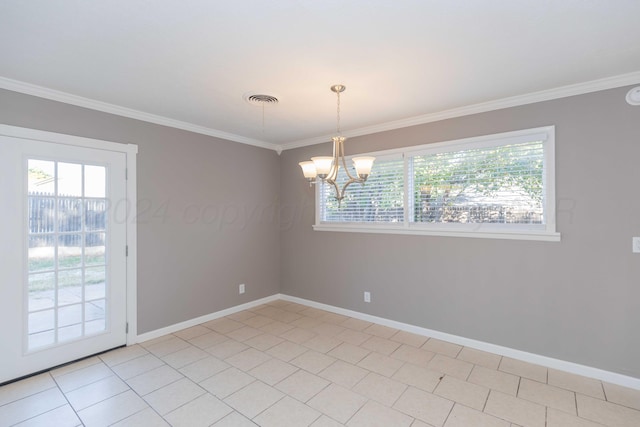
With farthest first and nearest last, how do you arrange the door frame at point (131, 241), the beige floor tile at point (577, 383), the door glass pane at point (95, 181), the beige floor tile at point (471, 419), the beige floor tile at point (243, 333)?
1. the beige floor tile at point (243, 333)
2. the door frame at point (131, 241)
3. the door glass pane at point (95, 181)
4. the beige floor tile at point (577, 383)
5. the beige floor tile at point (471, 419)

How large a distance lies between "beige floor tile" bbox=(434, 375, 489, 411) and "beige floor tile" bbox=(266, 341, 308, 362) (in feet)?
4.34

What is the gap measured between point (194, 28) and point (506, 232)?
3062 millimetres

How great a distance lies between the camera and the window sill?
9.14 ft

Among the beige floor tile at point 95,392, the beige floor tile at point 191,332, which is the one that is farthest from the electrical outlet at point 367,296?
the beige floor tile at point 95,392

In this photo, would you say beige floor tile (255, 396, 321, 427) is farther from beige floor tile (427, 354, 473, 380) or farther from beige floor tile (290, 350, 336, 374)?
beige floor tile (427, 354, 473, 380)

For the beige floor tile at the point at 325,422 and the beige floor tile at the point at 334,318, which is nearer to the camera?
the beige floor tile at the point at 325,422

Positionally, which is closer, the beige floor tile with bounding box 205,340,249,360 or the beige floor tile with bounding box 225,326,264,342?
the beige floor tile with bounding box 205,340,249,360

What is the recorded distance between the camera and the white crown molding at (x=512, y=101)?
96.3 inches

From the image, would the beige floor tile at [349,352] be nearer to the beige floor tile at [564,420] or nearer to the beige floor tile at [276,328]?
the beige floor tile at [276,328]

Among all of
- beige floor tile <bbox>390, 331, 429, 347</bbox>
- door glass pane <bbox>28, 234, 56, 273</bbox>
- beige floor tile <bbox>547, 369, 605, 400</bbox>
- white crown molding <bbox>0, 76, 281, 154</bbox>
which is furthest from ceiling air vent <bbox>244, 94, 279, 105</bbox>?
beige floor tile <bbox>547, 369, 605, 400</bbox>

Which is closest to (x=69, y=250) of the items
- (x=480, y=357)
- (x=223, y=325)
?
(x=223, y=325)

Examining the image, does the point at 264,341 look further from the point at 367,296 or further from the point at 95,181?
the point at 95,181

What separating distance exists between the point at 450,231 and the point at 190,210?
306 cm

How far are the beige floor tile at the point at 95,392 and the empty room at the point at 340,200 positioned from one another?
0.02 m
